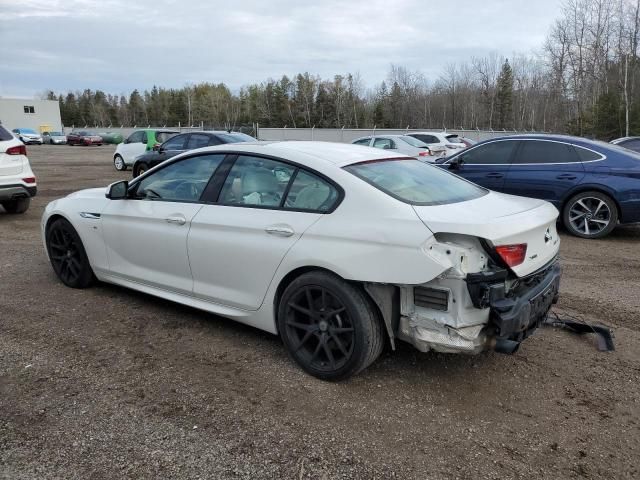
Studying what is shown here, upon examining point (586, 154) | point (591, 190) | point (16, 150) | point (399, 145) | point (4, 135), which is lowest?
point (591, 190)

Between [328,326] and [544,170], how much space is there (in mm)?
6125

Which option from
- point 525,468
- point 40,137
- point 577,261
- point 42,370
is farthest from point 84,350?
point 40,137

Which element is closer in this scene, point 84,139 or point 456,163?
point 456,163

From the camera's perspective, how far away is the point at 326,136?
1587 inches

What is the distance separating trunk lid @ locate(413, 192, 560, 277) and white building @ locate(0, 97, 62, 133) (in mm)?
84603

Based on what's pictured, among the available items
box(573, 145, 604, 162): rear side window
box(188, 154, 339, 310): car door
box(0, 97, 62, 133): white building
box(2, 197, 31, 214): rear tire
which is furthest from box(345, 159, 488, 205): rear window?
box(0, 97, 62, 133): white building

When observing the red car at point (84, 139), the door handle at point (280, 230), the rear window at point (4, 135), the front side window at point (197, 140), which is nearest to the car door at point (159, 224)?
the door handle at point (280, 230)

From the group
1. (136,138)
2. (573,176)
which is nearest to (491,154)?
(573,176)

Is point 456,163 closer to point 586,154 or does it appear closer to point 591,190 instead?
point 586,154

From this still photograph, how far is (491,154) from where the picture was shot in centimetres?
870

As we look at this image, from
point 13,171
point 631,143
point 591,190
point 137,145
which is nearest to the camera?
point 591,190

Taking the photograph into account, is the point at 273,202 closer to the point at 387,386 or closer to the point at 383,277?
the point at 383,277

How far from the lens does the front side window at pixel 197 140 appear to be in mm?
13922

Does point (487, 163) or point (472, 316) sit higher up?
point (487, 163)
